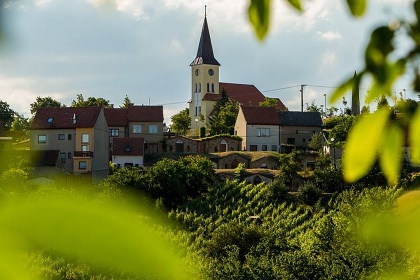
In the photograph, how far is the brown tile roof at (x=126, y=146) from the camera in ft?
126

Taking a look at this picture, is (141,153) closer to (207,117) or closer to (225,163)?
(225,163)

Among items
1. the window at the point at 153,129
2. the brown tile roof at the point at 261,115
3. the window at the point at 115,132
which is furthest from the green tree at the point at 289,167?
the window at the point at 115,132

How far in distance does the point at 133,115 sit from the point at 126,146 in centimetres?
540

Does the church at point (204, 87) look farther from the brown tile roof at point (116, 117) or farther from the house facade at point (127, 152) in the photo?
the house facade at point (127, 152)

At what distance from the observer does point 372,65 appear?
2.00 feet

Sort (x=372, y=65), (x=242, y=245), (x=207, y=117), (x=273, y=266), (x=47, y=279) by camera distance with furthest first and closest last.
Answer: (x=207, y=117)
(x=242, y=245)
(x=273, y=266)
(x=47, y=279)
(x=372, y=65)

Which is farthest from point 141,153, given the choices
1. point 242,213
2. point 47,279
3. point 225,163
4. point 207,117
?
point 47,279

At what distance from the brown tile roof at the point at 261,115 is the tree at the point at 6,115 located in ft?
136

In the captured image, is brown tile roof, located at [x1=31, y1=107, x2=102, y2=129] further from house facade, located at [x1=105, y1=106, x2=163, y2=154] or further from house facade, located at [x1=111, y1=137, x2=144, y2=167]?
house facade, located at [x1=105, y1=106, x2=163, y2=154]

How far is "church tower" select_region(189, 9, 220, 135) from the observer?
58.4 meters

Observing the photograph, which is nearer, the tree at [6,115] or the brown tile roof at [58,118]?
the tree at [6,115]

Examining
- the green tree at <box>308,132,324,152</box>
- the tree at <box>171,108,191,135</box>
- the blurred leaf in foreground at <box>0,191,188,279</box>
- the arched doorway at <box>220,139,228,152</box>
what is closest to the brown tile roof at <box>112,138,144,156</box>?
the arched doorway at <box>220,139,228,152</box>

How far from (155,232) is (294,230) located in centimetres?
2754

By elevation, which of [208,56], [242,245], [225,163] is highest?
[208,56]
